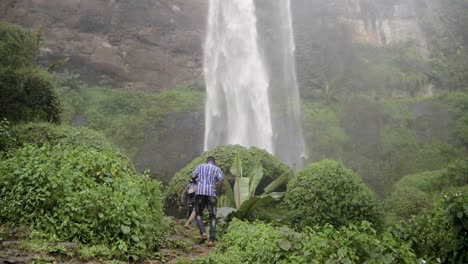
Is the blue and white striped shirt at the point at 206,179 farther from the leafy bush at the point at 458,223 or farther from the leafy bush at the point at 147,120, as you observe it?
the leafy bush at the point at 147,120

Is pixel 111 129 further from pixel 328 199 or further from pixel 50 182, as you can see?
pixel 50 182

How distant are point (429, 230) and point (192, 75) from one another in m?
22.8

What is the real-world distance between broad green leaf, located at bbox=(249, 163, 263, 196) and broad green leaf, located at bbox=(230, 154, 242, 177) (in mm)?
346

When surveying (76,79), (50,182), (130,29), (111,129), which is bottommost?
(50,182)

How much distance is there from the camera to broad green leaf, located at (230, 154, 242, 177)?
1058 centimetres

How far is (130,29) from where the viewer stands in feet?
91.6

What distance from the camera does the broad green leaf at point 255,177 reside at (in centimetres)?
1050

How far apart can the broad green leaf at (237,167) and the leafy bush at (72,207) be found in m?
4.75

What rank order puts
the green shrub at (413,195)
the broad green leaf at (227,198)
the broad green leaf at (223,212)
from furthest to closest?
the green shrub at (413,195) < the broad green leaf at (227,198) < the broad green leaf at (223,212)

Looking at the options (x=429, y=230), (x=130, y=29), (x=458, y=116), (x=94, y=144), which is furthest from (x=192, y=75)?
(x=429, y=230)

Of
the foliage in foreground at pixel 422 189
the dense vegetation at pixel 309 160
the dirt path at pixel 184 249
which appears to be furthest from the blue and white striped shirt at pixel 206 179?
the foliage in foreground at pixel 422 189

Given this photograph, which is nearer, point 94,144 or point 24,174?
point 24,174

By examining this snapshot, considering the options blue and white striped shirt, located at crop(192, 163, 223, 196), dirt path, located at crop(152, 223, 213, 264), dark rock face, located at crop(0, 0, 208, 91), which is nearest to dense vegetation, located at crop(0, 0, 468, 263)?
dirt path, located at crop(152, 223, 213, 264)

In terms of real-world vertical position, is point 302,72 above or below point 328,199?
above
